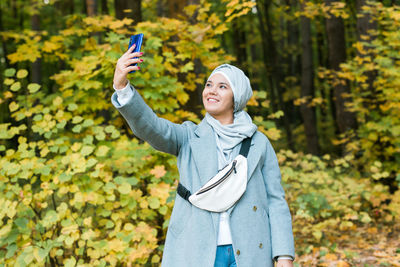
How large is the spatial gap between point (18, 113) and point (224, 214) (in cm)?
298

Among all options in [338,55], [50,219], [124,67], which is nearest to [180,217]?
[124,67]

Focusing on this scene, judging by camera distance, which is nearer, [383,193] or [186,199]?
[186,199]

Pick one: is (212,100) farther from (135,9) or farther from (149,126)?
(135,9)

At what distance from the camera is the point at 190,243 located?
6.32 feet

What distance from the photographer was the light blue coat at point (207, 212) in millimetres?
1896

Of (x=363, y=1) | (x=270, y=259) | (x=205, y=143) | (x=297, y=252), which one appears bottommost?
(x=297, y=252)

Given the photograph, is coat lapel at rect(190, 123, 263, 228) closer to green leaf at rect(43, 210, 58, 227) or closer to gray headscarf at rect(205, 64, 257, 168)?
gray headscarf at rect(205, 64, 257, 168)

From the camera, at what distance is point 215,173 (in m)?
1.98

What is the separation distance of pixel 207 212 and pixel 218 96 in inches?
25.4

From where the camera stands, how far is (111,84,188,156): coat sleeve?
1771 millimetres

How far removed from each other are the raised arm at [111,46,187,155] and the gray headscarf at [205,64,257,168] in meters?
0.26

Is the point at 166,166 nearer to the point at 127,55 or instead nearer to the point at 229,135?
the point at 229,135

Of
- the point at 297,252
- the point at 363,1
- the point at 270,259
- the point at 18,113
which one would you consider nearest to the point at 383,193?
the point at 297,252

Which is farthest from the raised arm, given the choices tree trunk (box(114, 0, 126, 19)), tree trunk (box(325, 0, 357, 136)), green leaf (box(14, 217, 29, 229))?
tree trunk (box(325, 0, 357, 136))
